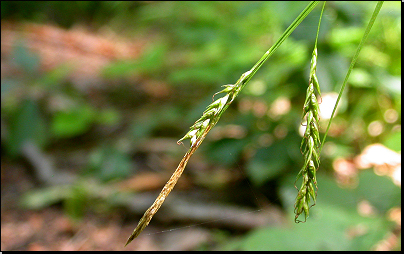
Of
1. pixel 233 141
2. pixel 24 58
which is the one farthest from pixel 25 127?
→ pixel 233 141

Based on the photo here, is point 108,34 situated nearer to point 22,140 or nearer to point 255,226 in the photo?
point 22,140

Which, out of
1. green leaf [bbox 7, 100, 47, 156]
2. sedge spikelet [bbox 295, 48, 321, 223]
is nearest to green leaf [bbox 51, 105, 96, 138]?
green leaf [bbox 7, 100, 47, 156]

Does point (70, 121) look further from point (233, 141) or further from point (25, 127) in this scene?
point (233, 141)

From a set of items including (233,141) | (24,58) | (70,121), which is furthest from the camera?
(70,121)

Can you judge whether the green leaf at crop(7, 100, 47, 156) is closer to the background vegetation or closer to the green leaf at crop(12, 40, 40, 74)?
the background vegetation

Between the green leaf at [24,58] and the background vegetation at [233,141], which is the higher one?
the green leaf at [24,58]

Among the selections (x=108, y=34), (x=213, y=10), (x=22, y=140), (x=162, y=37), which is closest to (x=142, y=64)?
(x=213, y=10)

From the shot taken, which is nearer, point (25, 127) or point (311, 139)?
point (311, 139)

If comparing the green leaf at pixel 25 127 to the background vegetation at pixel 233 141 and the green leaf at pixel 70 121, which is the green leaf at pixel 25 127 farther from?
the green leaf at pixel 70 121

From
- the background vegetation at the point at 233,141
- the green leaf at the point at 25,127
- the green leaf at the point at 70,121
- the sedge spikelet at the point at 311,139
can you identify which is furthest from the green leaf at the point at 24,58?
the sedge spikelet at the point at 311,139
